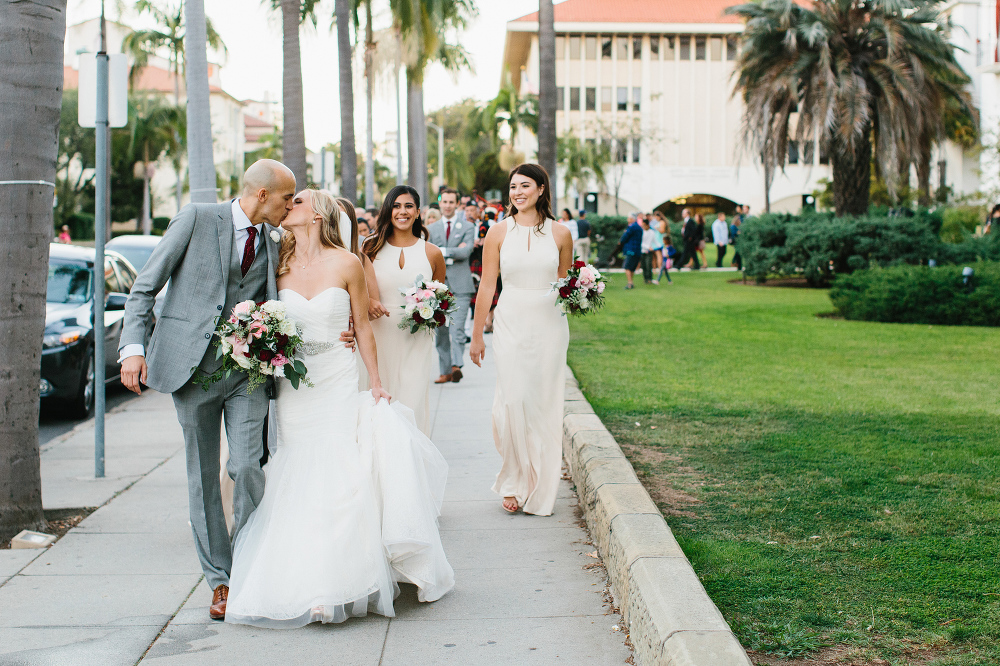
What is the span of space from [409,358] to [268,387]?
6.71ft

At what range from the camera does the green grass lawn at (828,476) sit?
13.3 ft

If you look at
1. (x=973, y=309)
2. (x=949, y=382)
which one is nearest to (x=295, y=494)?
(x=949, y=382)

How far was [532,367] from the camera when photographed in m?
6.16

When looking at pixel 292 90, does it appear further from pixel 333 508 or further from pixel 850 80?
pixel 850 80

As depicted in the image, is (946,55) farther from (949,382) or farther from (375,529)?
(375,529)

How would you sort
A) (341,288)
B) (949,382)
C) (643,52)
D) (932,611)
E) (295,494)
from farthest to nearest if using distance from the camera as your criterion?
(643,52), (949,382), (341,288), (295,494), (932,611)

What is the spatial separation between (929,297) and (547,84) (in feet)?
27.7

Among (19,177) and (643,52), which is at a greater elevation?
(643,52)

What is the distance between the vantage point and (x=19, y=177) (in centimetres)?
561

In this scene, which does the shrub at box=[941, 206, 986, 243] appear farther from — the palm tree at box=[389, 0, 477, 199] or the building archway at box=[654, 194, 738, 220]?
the building archway at box=[654, 194, 738, 220]

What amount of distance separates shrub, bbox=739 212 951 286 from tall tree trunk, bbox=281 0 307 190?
12890 millimetres

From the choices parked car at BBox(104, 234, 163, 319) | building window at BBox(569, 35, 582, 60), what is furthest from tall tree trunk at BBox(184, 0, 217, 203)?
building window at BBox(569, 35, 582, 60)

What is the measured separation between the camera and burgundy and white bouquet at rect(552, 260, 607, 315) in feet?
19.9

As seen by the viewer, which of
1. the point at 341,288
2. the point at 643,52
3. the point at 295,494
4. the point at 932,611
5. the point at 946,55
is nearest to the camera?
the point at 932,611
